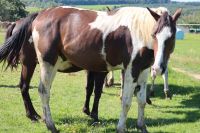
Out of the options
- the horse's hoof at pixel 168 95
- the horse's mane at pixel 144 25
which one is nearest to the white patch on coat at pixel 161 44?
the horse's mane at pixel 144 25

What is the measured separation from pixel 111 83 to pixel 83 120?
521 centimetres

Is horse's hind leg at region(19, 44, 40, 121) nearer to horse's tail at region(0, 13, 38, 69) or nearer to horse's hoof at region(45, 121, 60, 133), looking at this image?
horse's tail at region(0, 13, 38, 69)

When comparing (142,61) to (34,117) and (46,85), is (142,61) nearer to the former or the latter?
(46,85)

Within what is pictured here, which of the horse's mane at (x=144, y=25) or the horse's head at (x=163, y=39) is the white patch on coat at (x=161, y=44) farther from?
the horse's mane at (x=144, y=25)

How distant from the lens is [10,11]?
83125 millimetres

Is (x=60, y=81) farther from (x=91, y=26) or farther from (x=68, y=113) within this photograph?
(x=91, y=26)

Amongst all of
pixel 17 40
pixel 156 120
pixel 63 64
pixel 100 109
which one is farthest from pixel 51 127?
pixel 100 109

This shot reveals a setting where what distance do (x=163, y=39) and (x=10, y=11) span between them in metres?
80.0

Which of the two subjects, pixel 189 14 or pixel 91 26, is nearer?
pixel 91 26

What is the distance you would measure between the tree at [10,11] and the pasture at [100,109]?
6769 cm

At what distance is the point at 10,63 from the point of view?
319 inches

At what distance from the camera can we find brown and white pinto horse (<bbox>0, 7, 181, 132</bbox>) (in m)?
6.13

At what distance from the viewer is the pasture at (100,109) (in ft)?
26.0

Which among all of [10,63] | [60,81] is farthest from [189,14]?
[10,63]
